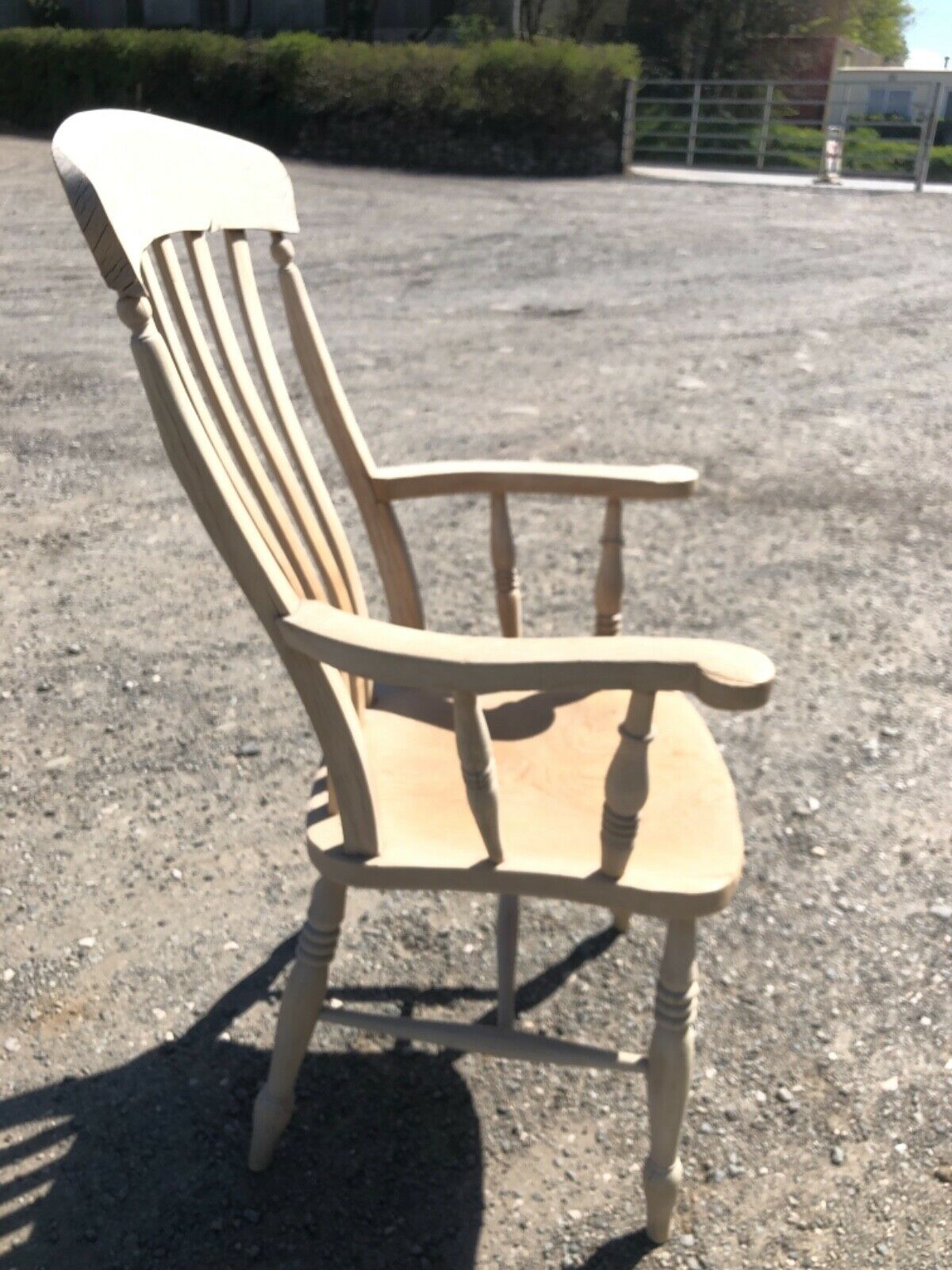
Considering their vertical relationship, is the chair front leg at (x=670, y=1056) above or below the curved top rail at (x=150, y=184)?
below

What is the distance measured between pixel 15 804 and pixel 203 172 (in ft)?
4.61

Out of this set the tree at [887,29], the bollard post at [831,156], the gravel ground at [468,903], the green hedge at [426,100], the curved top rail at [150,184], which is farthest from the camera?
the tree at [887,29]

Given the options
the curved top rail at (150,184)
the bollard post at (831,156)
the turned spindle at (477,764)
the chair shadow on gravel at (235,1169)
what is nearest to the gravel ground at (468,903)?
the chair shadow on gravel at (235,1169)

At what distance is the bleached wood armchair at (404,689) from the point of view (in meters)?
1.25

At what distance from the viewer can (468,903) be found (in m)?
2.22

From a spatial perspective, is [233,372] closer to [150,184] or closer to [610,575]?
[150,184]

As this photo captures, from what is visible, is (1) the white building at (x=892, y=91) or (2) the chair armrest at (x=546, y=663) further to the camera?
(1) the white building at (x=892, y=91)

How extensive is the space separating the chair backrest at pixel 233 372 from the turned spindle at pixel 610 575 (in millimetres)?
306

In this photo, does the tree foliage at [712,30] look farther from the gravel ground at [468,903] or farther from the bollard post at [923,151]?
the gravel ground at [468,903]

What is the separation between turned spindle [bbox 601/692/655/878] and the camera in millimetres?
1269

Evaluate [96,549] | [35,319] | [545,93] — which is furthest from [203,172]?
[545,93]

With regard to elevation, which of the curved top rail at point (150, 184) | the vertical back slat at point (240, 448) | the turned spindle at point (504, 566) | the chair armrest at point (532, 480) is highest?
the curved top rail at point (150, 184)

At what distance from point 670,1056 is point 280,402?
3.50 feet

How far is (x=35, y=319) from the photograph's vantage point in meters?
6.05
